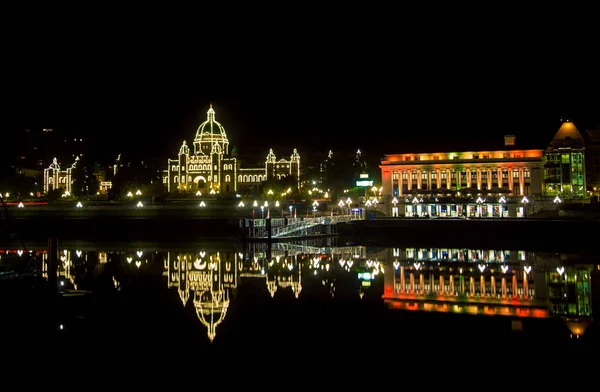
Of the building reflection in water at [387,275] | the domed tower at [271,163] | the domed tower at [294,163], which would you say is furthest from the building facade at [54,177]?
the building reflection in water at [387,275]

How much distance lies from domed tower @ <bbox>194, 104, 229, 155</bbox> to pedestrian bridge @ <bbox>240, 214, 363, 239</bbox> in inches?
3541

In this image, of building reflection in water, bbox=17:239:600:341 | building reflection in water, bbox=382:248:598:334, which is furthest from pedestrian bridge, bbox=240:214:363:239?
building reflection in water, bbox=382:248:598:334

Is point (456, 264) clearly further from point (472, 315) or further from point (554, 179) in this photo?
point (554, 179)

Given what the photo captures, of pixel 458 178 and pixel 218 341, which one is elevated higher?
pixel 458 178

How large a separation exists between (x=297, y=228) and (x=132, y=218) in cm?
1975

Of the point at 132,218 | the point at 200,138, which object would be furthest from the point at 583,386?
the point at 200,138

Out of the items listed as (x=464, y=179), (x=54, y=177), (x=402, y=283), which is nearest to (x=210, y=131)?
(x=54, y=177)

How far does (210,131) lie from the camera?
15700 cm

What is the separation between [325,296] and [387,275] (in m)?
7.69

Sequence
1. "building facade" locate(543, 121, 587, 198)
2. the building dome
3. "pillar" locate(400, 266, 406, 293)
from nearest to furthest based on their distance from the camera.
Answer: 1. "pillar" locate(400, 266, 406, 293)
2. "building facade" locate(543, 121, 587, 198)
3. the building dome

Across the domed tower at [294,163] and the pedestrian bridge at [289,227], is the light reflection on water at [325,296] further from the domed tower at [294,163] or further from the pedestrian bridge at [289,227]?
the domed tower at [294,163]

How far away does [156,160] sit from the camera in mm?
159750

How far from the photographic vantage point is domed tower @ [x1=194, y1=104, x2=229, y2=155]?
15338cm

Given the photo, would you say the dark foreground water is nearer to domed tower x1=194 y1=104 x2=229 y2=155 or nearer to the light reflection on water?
the light reflection on water
